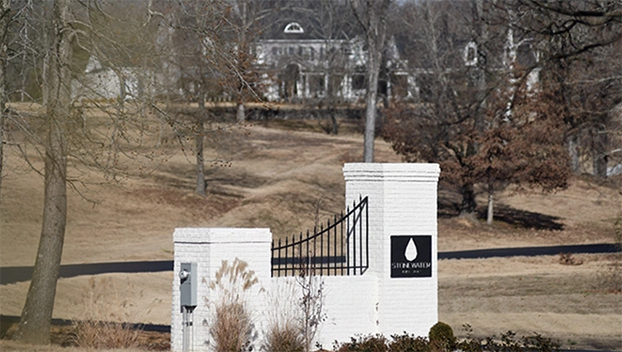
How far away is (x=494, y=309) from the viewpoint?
72.7ft

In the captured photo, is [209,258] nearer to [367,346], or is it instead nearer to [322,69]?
[367,346]

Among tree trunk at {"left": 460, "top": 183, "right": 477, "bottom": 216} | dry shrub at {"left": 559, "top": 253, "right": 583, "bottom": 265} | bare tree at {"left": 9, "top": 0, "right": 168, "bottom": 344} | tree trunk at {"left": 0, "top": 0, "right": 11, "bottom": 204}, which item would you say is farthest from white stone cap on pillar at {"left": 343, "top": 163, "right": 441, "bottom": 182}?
tree trunk at {"left": 460, "top": 183, "right": 477, "bottom": 216}

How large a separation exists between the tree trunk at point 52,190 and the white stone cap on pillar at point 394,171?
4940 millimetres

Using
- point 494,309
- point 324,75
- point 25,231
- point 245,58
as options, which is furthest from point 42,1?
point 324,75

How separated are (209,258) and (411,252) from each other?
3867mm

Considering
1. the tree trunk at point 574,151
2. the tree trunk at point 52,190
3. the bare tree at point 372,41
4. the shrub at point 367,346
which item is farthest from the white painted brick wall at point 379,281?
the tree trunk at point 574,151

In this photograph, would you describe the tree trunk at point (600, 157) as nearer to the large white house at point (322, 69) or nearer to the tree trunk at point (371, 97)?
the tree trunk at point (371, 97)

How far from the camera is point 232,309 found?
13914 mm

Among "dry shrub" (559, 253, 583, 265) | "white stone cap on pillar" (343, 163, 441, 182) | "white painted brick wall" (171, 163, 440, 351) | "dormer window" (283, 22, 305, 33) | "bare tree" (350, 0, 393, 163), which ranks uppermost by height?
"dormer window" (283, 22, 305, 33)

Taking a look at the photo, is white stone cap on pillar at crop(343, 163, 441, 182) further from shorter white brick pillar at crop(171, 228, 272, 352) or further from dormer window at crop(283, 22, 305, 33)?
dormer window at crop(283, 22, 305, 33)

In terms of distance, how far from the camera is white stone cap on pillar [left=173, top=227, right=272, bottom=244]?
14.1 metres

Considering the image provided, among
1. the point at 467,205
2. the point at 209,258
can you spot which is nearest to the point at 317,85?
the point at 467,205

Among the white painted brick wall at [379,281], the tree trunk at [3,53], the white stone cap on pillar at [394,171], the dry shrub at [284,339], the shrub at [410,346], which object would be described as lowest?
the dry shrub at [284,339]

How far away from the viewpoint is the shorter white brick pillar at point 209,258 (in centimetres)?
1401
